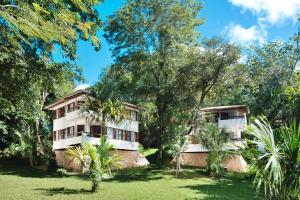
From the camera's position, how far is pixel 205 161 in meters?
42.5

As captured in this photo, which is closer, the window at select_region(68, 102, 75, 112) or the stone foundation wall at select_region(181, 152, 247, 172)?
the window at select_region(68, 102, 75, 112)

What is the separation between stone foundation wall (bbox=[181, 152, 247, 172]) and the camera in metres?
41.6

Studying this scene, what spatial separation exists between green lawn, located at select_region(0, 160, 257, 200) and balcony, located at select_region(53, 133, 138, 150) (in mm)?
4880

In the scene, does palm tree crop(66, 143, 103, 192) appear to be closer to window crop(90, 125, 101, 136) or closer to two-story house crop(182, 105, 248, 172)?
window crop(90, 125, 101, 136)

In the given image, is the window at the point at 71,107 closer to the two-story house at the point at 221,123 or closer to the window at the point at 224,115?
the two-story house at the point at 221,123

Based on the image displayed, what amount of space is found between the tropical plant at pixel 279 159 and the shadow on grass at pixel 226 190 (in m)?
12.4

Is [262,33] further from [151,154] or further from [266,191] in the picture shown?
[266,191]

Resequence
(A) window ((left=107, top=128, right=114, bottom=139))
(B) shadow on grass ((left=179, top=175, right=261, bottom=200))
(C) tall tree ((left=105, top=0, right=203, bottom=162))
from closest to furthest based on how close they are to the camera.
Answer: (B) shadow on grass ((left=179, top=175, right=261, bottom=200)), (C) tall tree ((left=105, top=0, right=203, bottom=162)), (A) window ((left=107, top=128, right=114, bottom=139))

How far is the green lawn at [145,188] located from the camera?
21.6 m

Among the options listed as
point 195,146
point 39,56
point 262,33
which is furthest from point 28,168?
point 262,33

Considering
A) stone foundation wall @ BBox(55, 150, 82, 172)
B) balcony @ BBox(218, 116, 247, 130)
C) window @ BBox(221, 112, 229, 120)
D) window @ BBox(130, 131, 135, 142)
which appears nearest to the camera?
stone foundation wall @ BBox(55, 150, 82, 172)

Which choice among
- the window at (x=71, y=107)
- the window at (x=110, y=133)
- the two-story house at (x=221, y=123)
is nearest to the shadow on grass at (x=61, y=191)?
the window at (x=110, y=133)

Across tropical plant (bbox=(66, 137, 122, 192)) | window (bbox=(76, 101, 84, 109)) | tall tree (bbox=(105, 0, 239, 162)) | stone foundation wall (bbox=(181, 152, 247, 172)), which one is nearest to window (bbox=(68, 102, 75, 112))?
window (bbox=(76, 101, 84, 109))

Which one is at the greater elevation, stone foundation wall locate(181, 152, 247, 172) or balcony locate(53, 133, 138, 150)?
balcony locate(53, 133, 138, 150)
